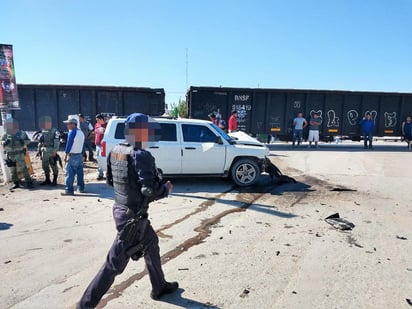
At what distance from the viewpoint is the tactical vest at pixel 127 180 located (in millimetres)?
2660

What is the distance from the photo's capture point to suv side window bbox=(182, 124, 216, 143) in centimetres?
768

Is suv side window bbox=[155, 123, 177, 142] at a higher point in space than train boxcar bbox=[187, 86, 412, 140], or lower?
lower

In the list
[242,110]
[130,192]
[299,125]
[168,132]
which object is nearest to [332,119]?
[299,125]

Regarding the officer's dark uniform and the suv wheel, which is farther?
the suv wheel

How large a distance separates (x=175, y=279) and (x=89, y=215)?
2.76 m

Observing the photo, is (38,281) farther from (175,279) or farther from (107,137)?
(107,137)

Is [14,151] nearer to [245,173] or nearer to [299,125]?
[245,173]

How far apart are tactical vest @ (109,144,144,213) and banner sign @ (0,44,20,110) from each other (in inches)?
275

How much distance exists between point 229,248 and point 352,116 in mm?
15121

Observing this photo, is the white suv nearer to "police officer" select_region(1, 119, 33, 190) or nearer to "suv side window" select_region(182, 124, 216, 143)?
"suv side window" select_region(182, 124, 216, 143)

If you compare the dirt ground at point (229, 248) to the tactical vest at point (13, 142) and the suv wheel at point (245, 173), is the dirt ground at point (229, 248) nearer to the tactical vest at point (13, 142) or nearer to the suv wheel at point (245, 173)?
the suv wheel at point (245, 173)

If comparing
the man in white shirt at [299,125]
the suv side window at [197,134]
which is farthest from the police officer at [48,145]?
the man in white shirt at [299,125]

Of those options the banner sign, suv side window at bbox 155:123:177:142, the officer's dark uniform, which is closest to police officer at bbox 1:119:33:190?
the banner sign

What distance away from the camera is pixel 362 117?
16.9 meters
